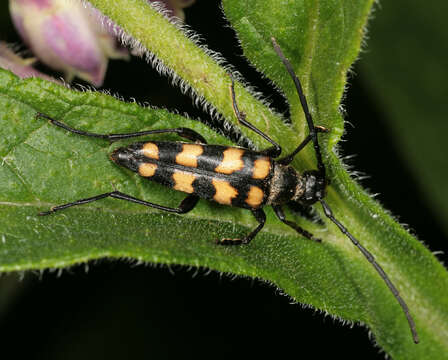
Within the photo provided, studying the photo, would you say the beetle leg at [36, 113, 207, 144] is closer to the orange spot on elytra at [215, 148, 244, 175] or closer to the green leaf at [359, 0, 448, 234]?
the orange spot on elytra at [215, 148, 244, 175]

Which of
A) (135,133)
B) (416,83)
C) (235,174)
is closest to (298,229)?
(235,174)

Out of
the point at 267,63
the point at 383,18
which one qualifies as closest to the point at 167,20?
the point at 267,63

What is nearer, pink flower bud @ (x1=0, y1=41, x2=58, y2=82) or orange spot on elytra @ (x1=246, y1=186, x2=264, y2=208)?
pink flower bud @ (x1=0, y1=41, x2=58, y2=82)

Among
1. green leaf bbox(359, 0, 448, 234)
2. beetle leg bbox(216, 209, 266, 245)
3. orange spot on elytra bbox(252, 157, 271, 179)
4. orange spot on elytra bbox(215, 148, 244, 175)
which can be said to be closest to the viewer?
beetle leg bbox(216, 209, 266, 245)

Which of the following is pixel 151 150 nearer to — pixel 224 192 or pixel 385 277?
pixel 224 192

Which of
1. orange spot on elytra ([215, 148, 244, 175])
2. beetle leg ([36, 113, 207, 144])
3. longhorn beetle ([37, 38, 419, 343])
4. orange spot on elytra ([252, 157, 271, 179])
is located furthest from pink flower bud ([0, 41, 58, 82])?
orange spot on elytra ([252, 157, 271, 179])

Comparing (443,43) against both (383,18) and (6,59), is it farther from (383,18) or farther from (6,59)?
(6,59)
